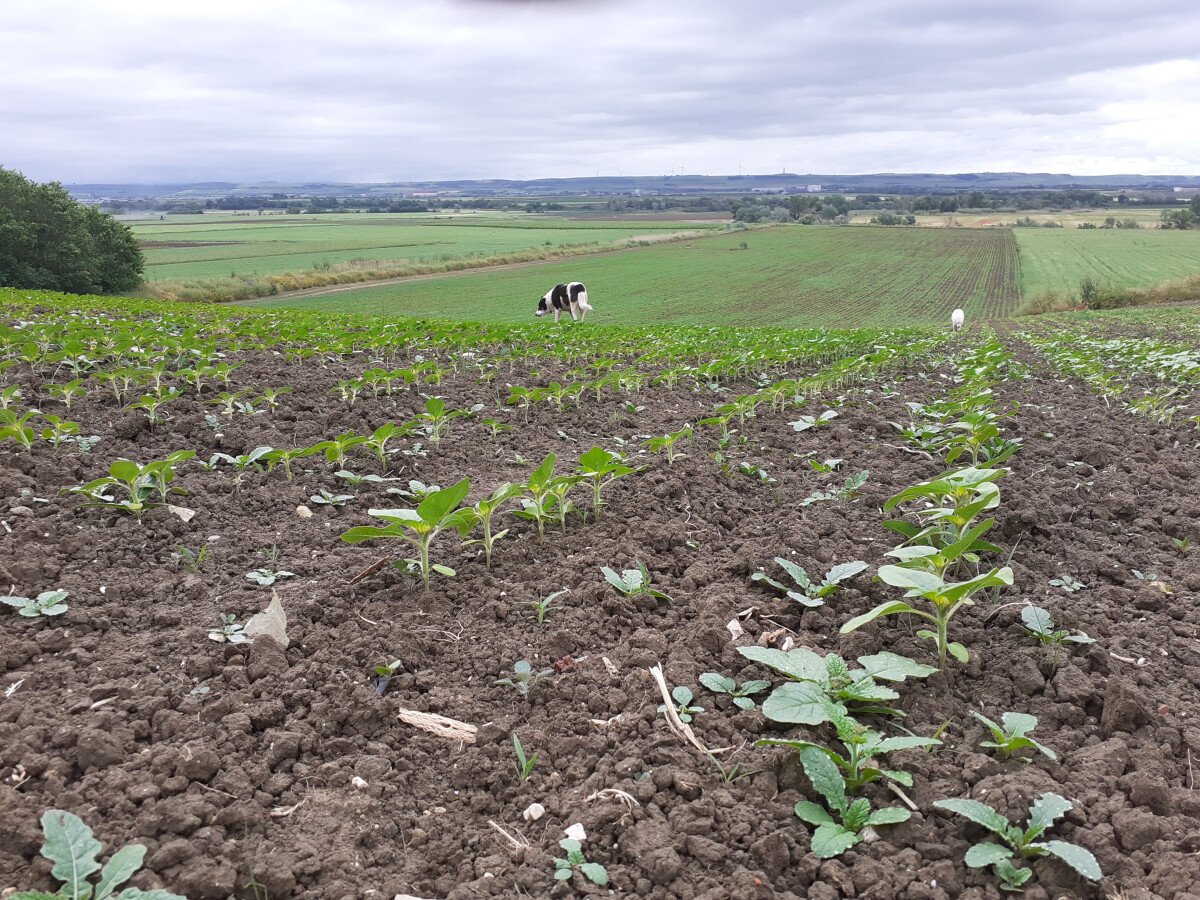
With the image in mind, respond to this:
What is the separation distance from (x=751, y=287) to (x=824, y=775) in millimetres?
49691

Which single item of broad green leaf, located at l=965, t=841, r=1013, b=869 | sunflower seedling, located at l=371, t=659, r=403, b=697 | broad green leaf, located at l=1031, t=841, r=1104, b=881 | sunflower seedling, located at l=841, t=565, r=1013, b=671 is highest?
sunflower seedling, located at l=841, t=565, r=1013, b=671

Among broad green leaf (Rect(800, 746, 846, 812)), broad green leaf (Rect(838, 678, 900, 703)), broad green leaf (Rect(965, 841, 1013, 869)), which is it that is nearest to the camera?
broad green leaf (Rect(965, 841, 1013, 869))

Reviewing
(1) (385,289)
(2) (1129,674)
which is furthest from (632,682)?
(1) (385,289)

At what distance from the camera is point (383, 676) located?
9.33 ft

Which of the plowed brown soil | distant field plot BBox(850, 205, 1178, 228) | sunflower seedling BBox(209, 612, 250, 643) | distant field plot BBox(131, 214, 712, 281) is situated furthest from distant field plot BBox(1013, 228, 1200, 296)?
sunflower seedling BBox(209, 612, 250, 643)

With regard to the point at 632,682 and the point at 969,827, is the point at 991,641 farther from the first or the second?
the point at 632,682

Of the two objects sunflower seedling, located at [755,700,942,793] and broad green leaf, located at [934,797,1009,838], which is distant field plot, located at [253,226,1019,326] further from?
broad green leaf, located at [934,797,1009,838]

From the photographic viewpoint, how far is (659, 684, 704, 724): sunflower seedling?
2.55 meters

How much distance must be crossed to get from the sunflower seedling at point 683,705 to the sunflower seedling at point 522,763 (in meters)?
0.49

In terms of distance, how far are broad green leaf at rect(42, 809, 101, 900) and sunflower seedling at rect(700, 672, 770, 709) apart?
1.90 metres

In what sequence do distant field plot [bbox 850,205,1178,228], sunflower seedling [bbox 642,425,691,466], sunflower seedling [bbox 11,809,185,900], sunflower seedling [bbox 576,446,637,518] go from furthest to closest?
distant field plot [bbox 850,205,1178,228] → sunflower seedling [bbox 642,425,691,466] → sunflower seedling [bbox 576,446,637,518] → sunflower seedling [bbox 11,809,185,900]

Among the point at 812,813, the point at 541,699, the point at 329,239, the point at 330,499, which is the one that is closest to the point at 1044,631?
the point at 812,813

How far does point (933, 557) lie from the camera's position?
2.81 m

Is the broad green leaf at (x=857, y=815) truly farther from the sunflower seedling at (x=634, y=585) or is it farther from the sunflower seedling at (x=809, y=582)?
the sunflower seedling at (x=634, y=585)
